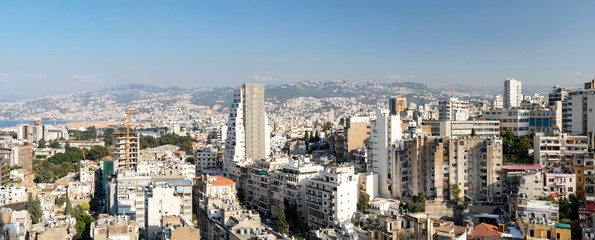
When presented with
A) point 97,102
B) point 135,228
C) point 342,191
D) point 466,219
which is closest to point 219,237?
point 135,228

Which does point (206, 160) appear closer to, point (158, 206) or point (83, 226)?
point (83, 226)

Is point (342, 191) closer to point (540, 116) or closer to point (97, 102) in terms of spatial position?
point (540, 116)

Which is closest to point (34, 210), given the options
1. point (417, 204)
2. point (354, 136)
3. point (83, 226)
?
point (83, 226)

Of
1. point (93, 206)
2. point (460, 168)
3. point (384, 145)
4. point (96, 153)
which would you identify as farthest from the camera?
point (96, 153)

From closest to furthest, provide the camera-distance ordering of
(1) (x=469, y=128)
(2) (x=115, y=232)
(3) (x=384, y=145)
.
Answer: (2) (x=115, y=232) → (3) (x=384, y=145) → (1) (x=469, y=128)

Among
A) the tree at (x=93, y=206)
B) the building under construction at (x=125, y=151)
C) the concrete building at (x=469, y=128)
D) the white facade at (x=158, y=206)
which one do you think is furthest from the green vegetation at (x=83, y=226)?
the concrete building at (x=469, y=128)

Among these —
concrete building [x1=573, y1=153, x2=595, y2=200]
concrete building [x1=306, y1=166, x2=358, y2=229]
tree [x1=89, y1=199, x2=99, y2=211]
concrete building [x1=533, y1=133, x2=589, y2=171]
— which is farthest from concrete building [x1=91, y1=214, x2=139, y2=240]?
concrete building [x1=533, y1=133, x2=589, y2=171]

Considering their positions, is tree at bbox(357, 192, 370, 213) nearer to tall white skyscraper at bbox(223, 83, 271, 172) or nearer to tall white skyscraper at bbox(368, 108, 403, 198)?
tall white skyscraper at bbox(368, 108, 403, 198)
